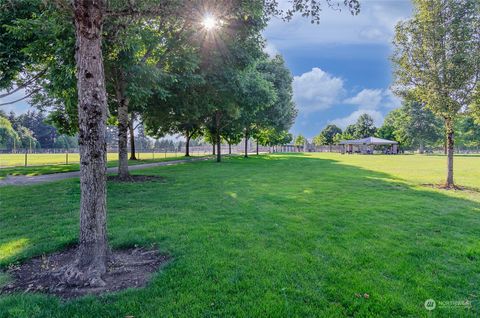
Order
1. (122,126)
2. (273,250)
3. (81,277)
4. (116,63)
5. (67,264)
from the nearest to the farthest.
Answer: (81,277) < (67,264) < (273,250) < (116,63) < (122,126)

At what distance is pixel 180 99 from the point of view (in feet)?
45.2

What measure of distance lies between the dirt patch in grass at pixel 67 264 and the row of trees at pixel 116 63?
156 millimetres

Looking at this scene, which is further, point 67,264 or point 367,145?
point 367,145

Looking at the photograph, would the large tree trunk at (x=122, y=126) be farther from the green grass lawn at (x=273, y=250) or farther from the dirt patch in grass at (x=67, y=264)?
the dirt patch in grass at (x=67, y=264)

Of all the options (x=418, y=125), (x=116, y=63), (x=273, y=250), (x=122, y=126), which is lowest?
(x=273, y=250)

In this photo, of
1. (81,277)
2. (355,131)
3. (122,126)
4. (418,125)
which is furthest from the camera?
(355,131)

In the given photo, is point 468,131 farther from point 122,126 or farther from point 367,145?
point 122,126

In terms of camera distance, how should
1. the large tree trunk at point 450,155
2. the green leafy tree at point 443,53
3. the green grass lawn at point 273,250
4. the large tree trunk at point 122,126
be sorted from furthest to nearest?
the large tree trunk at point 122,126
the large tree trunk at point 450,155
the green leafy tree at point 443,53
the green grass lawn at point 273,250

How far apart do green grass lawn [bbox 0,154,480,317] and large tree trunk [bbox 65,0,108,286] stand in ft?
1.85

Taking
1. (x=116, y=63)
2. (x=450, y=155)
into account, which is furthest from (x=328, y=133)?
(x=116, y=63)

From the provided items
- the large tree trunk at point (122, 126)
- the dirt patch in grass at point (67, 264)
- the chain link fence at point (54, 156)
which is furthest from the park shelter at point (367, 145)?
the dirt patch in grass at point (67, 264)

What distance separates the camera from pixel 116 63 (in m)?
9.50

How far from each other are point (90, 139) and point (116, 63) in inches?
275

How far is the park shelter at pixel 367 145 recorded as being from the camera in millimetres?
57812
